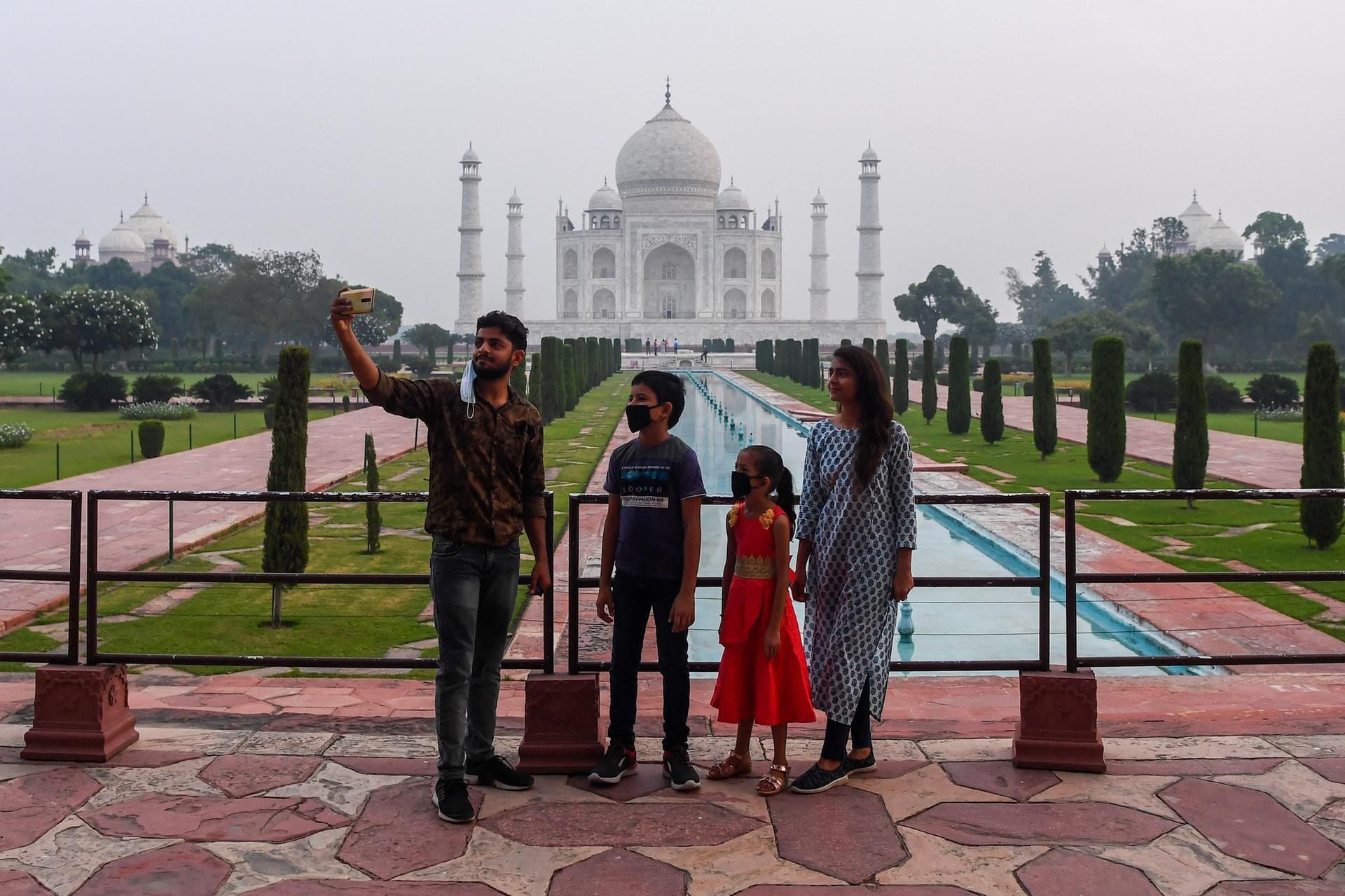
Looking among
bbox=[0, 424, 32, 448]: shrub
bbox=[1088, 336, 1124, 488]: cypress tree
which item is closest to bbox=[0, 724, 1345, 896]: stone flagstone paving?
bbox=[1088, 336, 1124, 488]: cypress tree

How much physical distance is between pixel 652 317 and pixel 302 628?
4152 cm

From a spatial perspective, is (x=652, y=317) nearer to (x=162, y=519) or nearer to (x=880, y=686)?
(x=162, y=519)

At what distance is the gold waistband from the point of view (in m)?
2.60

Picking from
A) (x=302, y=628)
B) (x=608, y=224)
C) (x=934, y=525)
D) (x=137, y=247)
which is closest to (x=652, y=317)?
(x=608, y=224)

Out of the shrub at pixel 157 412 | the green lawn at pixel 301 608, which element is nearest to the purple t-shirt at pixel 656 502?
the green lawn at pixel 301 608

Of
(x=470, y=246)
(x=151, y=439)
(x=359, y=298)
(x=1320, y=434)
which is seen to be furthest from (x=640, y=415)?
(x=470, y=246)

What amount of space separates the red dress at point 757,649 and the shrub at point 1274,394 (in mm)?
15854

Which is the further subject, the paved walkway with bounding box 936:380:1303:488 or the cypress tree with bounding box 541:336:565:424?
the cypress tree with bounding box 541:336:565:424

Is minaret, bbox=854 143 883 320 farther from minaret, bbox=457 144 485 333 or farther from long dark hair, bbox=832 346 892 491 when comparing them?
long dark hair, bbox=832 346 892 491

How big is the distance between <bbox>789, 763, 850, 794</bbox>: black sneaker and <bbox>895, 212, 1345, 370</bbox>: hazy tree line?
22830 millimetres

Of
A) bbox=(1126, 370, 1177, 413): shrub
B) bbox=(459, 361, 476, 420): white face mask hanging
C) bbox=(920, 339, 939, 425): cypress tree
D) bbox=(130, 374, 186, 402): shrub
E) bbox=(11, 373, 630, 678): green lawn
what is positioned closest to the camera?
bbox=(459, 361, 476, 420): white face mask hanging

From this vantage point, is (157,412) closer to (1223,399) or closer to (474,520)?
(1223,399)

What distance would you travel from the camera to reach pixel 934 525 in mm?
7953

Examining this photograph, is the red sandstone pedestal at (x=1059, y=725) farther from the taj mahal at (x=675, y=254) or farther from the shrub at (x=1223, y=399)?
the taj mahal at (x=675, y=254)
